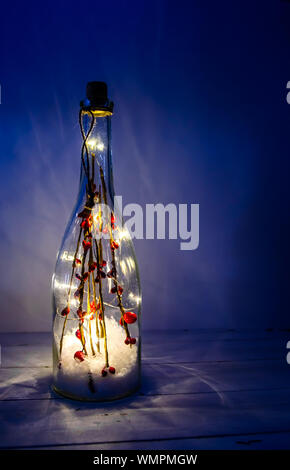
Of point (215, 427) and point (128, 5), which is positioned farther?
point (128, 5)

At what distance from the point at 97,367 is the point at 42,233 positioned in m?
0.51

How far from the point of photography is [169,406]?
619mm

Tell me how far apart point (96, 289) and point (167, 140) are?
53 centimetres

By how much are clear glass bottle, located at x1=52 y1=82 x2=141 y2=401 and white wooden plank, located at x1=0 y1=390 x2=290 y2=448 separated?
42 millimetres

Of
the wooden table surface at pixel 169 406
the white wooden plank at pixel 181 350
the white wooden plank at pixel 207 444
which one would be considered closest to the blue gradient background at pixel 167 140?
the white wooden plank at pixel 181 350

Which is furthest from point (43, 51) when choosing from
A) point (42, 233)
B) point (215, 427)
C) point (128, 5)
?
point (215, 427)

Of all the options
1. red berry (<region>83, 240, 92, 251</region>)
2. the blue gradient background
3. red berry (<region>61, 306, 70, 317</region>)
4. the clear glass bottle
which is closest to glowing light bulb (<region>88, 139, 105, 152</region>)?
the clear glass bottle

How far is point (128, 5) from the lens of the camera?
1056 mm

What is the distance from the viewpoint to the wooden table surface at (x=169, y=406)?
52 cm

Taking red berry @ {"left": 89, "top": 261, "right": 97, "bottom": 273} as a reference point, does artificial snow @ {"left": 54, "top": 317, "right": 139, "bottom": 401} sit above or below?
below

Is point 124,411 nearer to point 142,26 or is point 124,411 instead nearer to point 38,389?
point 38,389

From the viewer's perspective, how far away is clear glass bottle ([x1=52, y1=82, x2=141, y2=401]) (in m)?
0.64

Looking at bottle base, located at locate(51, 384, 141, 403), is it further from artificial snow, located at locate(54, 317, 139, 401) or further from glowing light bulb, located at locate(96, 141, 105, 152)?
glowing light bulb, located at locate(96, 141, 105, 152)

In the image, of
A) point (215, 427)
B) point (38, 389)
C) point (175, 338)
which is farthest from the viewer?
point (175, 338)
